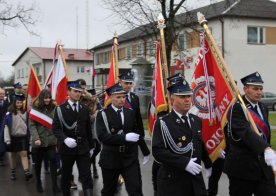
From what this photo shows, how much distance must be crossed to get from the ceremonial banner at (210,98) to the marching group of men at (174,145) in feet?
0.86

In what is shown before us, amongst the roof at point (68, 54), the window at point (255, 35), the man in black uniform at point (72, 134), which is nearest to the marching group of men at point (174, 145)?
the man in black uniform at point (72, 134)

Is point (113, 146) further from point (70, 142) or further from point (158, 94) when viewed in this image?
point (158, 94)

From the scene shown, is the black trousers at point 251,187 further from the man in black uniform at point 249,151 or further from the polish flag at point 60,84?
the polish flag at point 60,84

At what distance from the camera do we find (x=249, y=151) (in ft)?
16.4

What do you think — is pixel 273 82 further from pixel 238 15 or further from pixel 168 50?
pixel 168 50

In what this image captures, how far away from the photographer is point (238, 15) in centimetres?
3566

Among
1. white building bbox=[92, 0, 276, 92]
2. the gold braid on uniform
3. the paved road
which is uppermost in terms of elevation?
white building bbox=[92, 0, 276, 92]

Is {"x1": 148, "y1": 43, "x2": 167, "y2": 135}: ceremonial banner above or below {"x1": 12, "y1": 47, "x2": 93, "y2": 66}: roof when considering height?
below

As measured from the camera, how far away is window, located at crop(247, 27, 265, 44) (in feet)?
121

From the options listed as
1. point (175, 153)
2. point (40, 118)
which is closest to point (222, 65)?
point (175, 153)

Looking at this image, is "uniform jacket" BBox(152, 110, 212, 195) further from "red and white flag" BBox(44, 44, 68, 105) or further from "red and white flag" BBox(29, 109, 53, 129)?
"red and white flag" BBox(44, 44, 68, 105)

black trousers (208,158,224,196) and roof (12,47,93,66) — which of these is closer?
black trousers (208,158,224,196)

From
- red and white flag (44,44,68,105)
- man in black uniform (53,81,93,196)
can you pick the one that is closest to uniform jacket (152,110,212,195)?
man in black uniform (53,81,93,196)

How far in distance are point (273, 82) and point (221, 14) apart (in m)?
7.73
